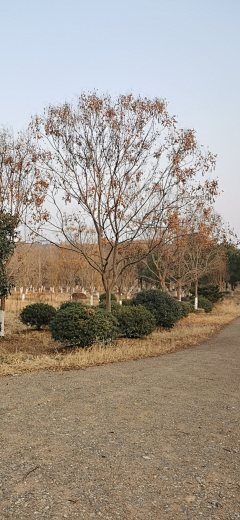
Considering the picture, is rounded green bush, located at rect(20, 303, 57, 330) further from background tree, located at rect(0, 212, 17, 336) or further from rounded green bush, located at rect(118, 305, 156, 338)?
background tree, located at rect(0, 212, 17, 336)

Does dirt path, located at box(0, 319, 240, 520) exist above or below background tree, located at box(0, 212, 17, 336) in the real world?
below

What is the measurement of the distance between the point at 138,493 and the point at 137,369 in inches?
204

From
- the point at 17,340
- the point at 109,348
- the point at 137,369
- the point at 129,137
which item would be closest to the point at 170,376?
the point at 137,369

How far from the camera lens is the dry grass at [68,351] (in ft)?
27.3

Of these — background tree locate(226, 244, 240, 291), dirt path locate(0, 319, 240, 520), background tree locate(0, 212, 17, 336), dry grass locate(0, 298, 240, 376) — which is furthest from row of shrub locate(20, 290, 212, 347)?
background tree locate(226, 244, 240, 291)

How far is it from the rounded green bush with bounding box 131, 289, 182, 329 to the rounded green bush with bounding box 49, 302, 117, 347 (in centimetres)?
520

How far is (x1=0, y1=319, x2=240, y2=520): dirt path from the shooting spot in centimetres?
302

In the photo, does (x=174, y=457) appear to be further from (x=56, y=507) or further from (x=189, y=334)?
(x=189, y=334)

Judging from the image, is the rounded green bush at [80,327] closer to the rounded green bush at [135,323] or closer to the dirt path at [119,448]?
the rounded green bush at [135,323]

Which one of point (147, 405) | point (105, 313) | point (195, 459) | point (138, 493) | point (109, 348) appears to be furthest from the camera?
point (105, 313)

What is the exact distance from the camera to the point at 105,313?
11.1 metres

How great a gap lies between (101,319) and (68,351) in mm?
1111

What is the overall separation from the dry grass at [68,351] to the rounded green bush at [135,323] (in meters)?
0.28

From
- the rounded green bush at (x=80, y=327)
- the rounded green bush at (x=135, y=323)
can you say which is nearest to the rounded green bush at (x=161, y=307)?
the rounded green bush at (x=135, y=323)
